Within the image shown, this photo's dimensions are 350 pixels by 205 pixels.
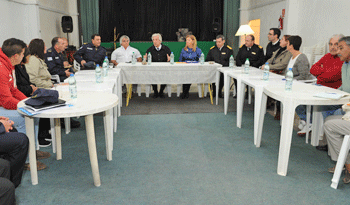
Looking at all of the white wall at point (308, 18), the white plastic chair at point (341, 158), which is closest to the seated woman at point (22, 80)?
the white plastic chair at point (341, 158)

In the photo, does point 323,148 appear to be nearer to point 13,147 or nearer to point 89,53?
point 13,147

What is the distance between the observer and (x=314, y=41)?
5.59 m

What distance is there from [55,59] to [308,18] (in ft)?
16.4

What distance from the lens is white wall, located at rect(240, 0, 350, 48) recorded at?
4.76 meters

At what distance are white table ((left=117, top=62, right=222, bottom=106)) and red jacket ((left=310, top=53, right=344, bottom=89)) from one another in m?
1.72

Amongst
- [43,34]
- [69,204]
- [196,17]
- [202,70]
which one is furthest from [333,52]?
[196,17]

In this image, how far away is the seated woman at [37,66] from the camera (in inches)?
124

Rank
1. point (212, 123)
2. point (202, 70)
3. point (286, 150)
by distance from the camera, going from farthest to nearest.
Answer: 1. point (202, 70)
2. point (212, 123)
3. point (286, 150)

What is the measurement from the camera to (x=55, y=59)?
3.90 m

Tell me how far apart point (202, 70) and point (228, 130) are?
161 centimetres

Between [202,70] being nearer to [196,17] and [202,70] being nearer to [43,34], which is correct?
[43,34]

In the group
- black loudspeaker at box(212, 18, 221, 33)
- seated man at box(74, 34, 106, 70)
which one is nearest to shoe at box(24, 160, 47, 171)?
seated man at box(74, 34, 106, 70)

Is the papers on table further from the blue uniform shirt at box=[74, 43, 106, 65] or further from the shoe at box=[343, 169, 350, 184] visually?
the blue uniform shirt at box=[74, 43, 106, 65]

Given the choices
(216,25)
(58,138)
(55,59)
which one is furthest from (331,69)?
(216,25)
